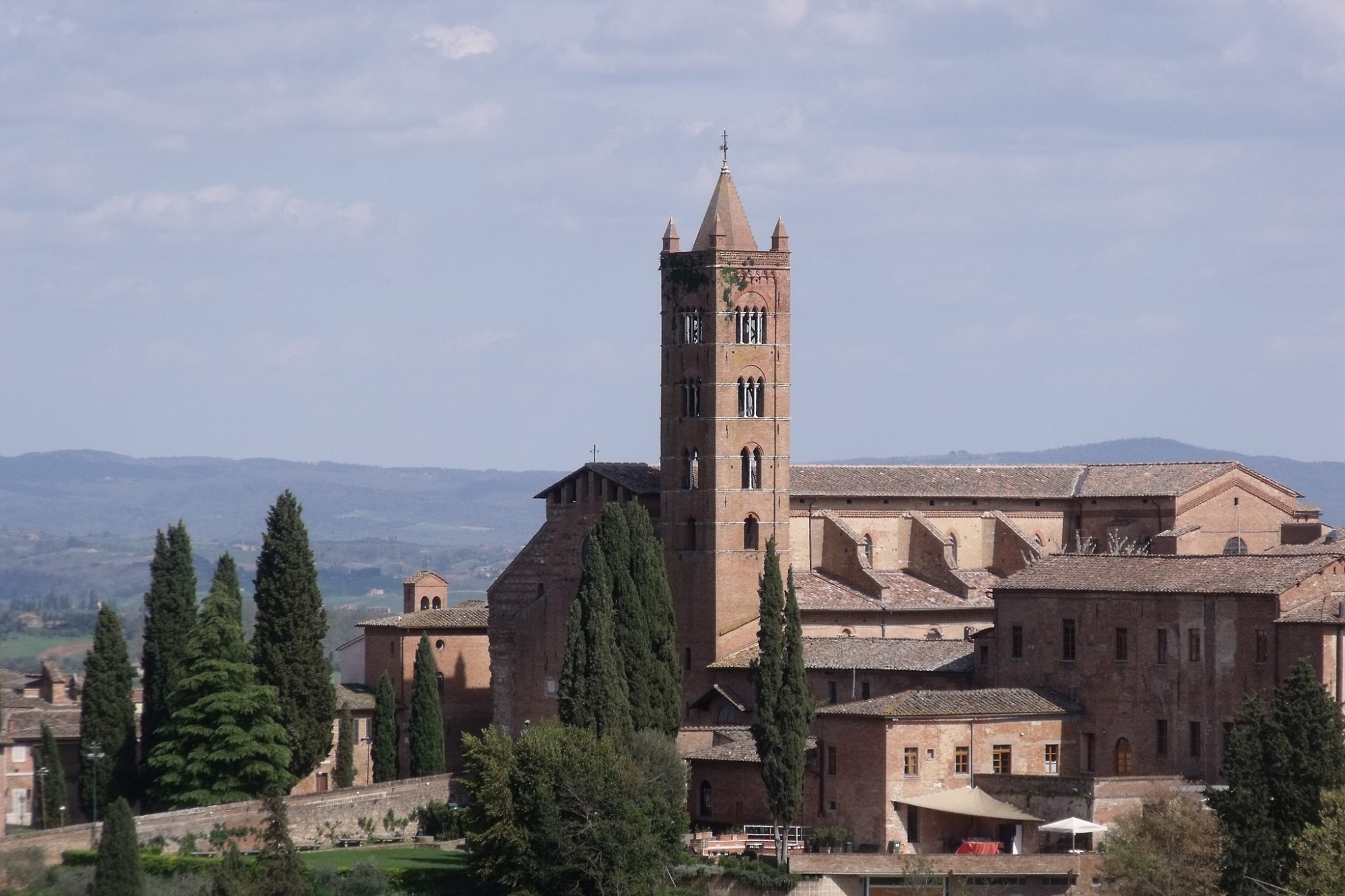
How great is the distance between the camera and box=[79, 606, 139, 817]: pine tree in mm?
68000

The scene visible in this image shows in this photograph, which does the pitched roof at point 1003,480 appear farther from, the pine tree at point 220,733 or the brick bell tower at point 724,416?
the pine tree at point 220,733

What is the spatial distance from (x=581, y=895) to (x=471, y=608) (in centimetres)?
2824

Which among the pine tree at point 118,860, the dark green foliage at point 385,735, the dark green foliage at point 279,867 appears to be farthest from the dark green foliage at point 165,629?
the pine tree at point 118,860

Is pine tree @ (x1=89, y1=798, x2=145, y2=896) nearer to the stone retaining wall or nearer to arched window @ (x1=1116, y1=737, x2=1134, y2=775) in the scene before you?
the stone retaining wall

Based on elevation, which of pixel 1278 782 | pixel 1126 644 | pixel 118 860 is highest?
pixel 1126 644

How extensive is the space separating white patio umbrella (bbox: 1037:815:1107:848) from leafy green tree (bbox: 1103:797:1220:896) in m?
1.79

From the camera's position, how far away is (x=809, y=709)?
6328cm

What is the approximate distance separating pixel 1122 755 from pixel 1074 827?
19.4 feet

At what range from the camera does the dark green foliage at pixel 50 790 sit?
69125mm

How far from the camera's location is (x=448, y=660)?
84812mm

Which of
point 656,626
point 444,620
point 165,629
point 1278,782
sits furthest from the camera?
point 444,620

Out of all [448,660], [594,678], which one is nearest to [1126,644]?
[594,678]

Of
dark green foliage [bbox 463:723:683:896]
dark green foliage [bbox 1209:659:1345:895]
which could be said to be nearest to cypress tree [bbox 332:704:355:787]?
dark green foliage [bbox 463:723:683:896]

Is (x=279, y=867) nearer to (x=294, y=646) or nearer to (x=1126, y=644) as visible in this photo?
(x=294, y=646)
